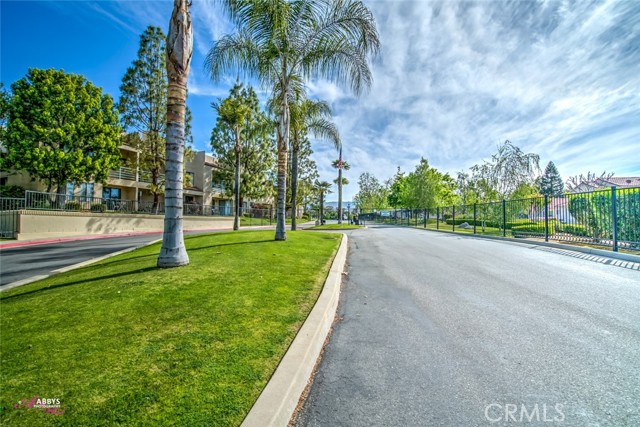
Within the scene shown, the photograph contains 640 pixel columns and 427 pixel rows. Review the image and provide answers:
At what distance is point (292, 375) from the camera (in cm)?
239

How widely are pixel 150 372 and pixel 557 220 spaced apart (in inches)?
595

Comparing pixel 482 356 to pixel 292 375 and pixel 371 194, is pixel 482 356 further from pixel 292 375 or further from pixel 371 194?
pixel 371 194

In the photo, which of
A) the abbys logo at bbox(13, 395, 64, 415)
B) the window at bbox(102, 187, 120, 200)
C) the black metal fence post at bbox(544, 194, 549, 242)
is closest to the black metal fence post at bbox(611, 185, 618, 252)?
the black metal fence post at bbox(544, 194, 549, 242)

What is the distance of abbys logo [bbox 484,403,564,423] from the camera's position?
2.05 metres

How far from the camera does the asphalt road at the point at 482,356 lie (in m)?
2.14

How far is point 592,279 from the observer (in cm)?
593

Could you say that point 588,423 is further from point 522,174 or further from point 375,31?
point 522,174

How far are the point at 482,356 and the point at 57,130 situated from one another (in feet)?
82.6

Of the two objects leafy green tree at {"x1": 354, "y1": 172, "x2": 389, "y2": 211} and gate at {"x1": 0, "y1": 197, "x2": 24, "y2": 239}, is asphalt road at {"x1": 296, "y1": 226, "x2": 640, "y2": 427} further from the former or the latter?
leafy green tree at {"x1": 354, "y1": 172, "x2": 389, "y2": 211}

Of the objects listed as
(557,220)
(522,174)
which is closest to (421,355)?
(557,220)

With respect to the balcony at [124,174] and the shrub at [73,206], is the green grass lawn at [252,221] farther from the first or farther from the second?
the shrub at [73,206]

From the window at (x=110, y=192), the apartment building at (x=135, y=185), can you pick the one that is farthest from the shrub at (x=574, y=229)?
the window at (x=110, y=192)

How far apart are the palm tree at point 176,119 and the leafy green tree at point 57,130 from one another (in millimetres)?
18725

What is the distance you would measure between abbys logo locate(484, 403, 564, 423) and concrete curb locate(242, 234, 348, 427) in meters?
1.43
